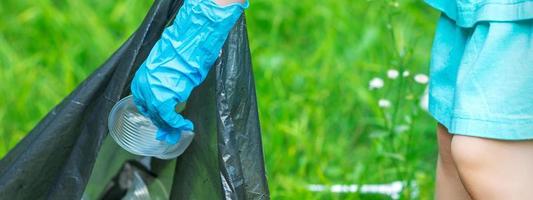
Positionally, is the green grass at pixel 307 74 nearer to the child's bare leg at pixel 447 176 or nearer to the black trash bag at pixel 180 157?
the child's bare leg at pixel 447 176

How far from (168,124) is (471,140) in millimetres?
629

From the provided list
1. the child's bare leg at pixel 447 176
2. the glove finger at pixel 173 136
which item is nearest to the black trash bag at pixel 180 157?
the glove finger at pixel 173 136

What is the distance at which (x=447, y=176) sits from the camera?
8.66 feet

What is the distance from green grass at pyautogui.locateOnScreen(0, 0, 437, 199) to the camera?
351 cm

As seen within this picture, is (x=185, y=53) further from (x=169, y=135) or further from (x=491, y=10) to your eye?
(x=491, y=10)

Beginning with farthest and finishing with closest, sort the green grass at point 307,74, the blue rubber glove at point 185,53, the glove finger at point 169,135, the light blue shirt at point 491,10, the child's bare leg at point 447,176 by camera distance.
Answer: the green grass at point 307,74
the child's bare leg at point 447,176
the glove finger at point 169,135
the blue rubber glove at point 185,53
the light blue shirt at point 491,10

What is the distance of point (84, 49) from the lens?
453 centimetres

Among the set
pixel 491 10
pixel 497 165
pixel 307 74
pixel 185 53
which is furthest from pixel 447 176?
pixel 307 74

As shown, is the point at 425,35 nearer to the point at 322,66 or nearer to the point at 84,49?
the point at 322,66

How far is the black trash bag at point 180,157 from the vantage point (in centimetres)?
256

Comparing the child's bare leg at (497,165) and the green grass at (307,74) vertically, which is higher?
the child's bare leg at (497,165)

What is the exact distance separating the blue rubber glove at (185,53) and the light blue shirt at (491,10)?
0.43 meters

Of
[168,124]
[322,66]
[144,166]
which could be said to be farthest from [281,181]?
[168,124]

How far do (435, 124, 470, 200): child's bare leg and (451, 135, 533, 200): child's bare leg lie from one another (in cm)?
33
